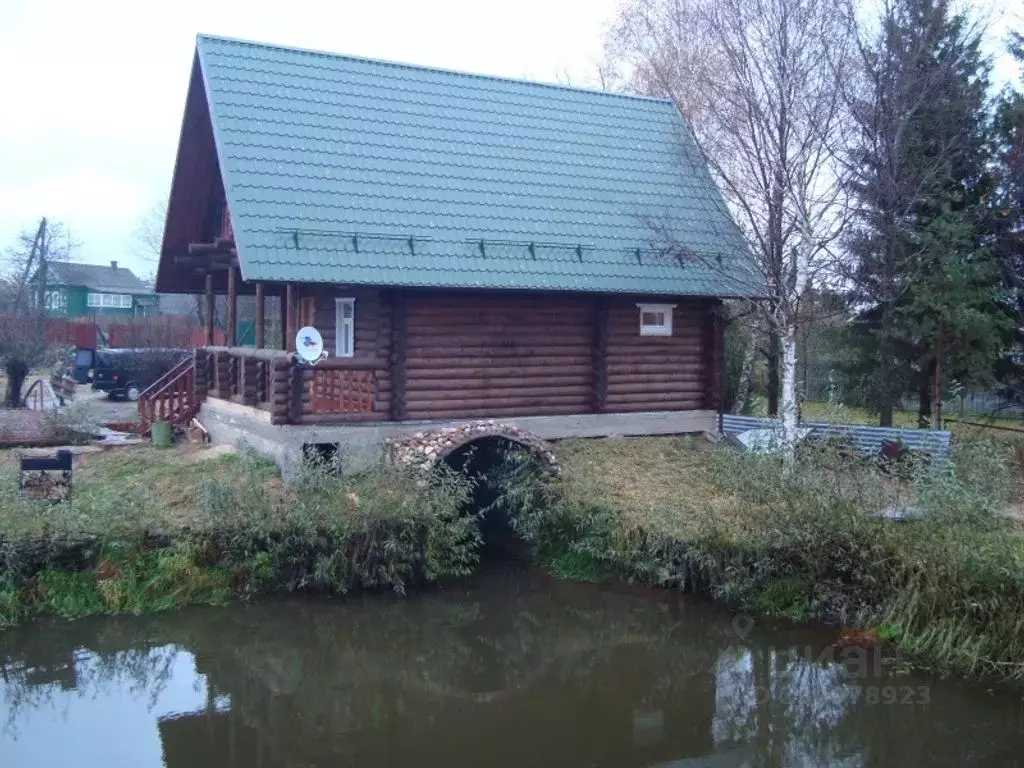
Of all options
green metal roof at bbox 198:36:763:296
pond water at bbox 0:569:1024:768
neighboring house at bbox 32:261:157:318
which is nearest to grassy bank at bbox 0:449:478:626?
pond water at bbox 0:569:1024:768

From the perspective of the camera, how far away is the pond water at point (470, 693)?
298 inches

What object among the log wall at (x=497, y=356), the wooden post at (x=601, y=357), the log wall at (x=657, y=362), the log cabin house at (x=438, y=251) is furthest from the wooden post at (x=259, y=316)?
the log wall at (x=657, y=362)

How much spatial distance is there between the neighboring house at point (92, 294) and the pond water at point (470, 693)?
44012 mm

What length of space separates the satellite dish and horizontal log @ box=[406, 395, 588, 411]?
181cm

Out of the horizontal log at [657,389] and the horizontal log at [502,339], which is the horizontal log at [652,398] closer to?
the horizontal log at [657,389]

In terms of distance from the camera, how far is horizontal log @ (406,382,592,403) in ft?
47.2

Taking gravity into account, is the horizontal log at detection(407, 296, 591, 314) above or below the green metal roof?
below

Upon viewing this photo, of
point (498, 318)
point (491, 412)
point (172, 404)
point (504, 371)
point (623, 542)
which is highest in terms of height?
point (498, 318)

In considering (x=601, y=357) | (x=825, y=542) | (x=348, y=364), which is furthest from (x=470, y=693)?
(x=601, y=357)

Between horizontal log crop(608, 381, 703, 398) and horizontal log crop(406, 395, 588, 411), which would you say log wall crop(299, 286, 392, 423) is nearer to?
horizontal log crop(406, 395, 588, 411)

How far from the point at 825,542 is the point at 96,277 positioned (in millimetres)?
56672

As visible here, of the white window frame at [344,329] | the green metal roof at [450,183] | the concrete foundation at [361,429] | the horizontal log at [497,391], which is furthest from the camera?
the horizontal log at [497,391]

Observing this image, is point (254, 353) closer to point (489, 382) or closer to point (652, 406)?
point (489, 382)

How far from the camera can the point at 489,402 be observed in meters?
15.0
